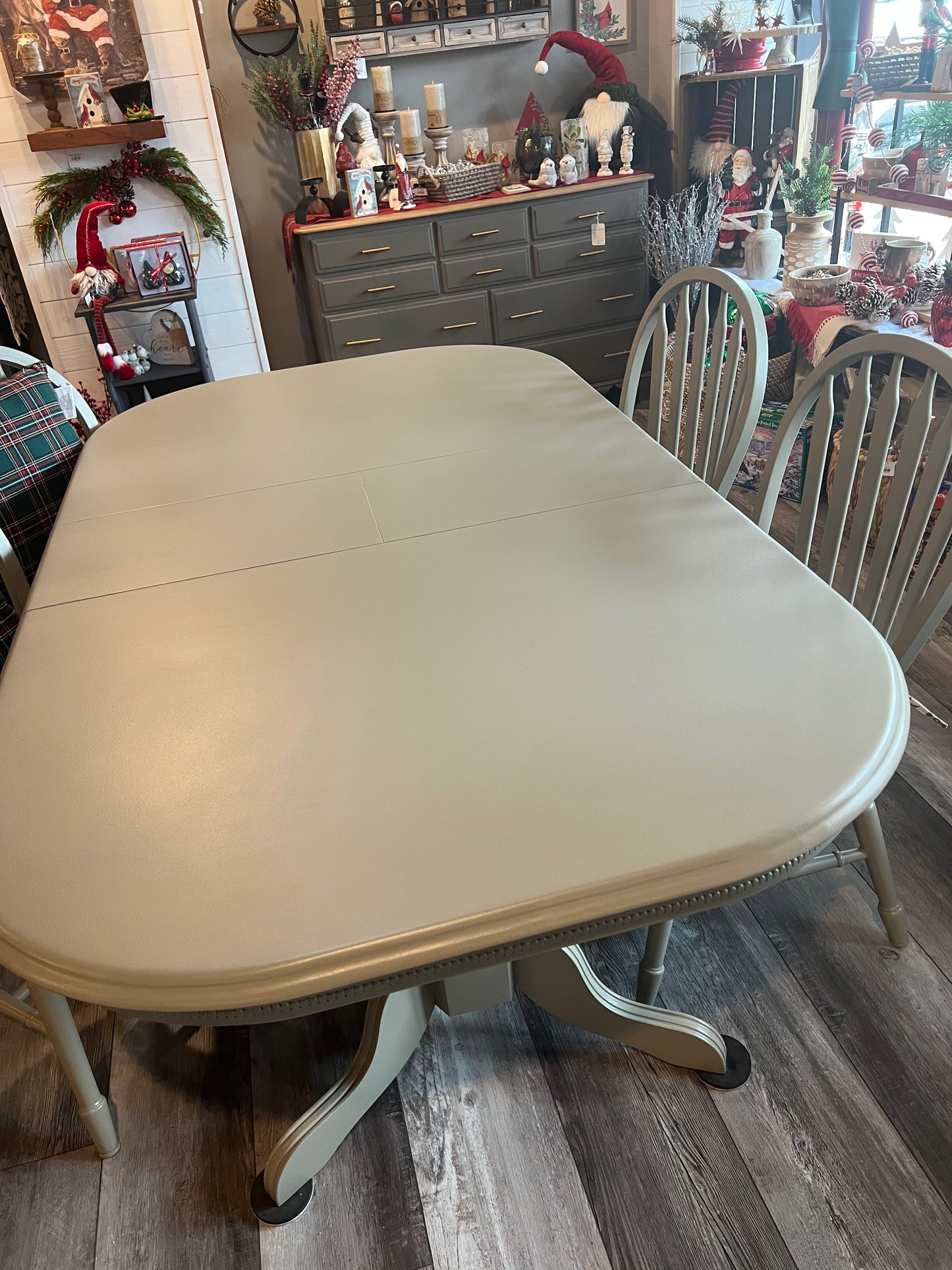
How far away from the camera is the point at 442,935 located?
2.59 feet

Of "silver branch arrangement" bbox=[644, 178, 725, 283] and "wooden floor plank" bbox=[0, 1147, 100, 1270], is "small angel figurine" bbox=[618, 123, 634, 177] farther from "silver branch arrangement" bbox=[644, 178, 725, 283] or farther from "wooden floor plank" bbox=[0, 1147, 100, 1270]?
"wooden floor plank" bbox=[0, 1147, 100, 1270]

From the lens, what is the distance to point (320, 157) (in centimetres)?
337

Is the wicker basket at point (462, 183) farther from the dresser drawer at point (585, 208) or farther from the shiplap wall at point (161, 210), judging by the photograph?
the shiplap wall at point (161, 210)

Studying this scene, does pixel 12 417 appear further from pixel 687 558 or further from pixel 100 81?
pixel 100 81

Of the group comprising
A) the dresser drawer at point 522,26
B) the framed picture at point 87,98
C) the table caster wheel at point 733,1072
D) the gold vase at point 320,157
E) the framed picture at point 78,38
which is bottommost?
the table caster wheel at point 733,1072

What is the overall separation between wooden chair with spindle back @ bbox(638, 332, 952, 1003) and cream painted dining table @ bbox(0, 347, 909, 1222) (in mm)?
174

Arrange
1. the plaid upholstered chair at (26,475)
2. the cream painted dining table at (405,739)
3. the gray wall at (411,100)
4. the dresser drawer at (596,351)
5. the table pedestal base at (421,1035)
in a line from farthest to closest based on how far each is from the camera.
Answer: the dresser drawer at (596,351)
the gray wall at (411,100)
the plaid upholstered chair at (26,475)
the table pedestal base at (421,1035)
the cream painted dining table at (405,739)

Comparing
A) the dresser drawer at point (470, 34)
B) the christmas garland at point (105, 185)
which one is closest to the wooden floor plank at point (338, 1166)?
the christmas garland at point (105, 185)

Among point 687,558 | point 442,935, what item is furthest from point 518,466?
point 442,935

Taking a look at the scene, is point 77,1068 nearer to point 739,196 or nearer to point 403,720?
point 403,720

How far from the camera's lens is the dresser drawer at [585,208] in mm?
3508

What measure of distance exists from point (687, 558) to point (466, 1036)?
84 centimetres

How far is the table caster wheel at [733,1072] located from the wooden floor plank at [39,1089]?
0.93 meters

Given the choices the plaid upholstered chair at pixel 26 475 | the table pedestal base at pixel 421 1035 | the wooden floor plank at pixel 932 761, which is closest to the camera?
the table pedestal base at pixel 421 1035
